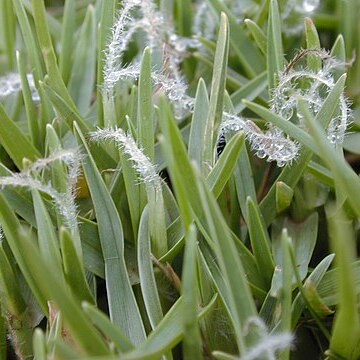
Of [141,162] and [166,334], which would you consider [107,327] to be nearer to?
[166,334]

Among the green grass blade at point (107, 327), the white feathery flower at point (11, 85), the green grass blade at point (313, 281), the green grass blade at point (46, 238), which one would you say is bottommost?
the green grass blade at point (313, 281)

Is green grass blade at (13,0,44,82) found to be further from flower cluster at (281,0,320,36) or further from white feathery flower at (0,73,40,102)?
flower cluster at (281,0,320,36)

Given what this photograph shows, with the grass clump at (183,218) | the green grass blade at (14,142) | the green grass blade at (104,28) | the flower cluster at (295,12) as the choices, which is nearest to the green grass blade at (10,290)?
the grass clump at (183,218)

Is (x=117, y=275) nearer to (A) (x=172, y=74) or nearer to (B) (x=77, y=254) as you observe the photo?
(B) (x=77, y=254)

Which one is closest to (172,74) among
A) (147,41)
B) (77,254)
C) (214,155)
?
(147,41)

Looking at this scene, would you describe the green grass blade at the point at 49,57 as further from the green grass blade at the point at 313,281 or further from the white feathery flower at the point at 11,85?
the green grass blade at the point at 313,281

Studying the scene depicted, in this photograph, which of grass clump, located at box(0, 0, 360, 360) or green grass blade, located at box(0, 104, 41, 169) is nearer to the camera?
grass clump, located at box(0, 0, 360, 360)

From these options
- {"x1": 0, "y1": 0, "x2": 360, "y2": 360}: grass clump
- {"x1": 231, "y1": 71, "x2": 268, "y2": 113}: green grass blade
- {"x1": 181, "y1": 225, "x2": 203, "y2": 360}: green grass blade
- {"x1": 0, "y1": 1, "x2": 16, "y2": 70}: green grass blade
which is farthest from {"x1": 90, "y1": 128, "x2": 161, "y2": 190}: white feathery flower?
{"x1": 0, "y1": 1, "x2": 16, "y2": 70}: green grass blade
